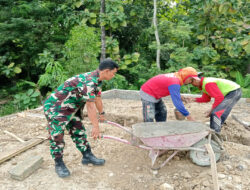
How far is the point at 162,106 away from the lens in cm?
382

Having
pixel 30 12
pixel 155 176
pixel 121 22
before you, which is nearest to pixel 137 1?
pixel 121 22

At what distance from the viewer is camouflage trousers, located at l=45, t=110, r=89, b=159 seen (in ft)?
8.82

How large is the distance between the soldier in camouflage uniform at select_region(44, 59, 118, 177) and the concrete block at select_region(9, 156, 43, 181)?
0.37 m

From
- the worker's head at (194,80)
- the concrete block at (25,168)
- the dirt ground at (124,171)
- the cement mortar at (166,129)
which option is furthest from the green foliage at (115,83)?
the concrete block at (25,168)

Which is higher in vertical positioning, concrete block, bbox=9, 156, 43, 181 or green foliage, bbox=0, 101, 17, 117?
concrete block, bbox=9, 156, 43, 181

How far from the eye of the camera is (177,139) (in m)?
2.71

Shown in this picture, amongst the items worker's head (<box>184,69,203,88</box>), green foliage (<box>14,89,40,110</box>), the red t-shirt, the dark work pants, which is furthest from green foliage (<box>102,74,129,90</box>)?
the dark work pants

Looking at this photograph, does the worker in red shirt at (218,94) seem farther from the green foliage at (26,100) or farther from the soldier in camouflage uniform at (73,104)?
the green foliage at (26,100)

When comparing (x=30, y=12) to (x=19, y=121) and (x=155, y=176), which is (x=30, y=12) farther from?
(x=155, y=176)

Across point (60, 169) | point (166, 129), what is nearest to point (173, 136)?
point (166, 129)

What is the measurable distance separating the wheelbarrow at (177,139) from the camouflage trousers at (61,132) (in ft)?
1.54

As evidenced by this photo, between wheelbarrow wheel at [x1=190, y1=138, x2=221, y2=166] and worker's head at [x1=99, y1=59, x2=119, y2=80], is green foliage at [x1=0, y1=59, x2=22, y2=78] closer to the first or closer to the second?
worker's head at [x1=99, y1=59, x2=119, y2=80]

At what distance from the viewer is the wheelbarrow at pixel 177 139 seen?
270cm

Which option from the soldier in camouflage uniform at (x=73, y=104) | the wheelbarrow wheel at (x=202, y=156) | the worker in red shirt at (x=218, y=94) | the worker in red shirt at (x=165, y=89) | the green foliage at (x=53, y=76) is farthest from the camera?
the green foliage at (x=53, y=76)
